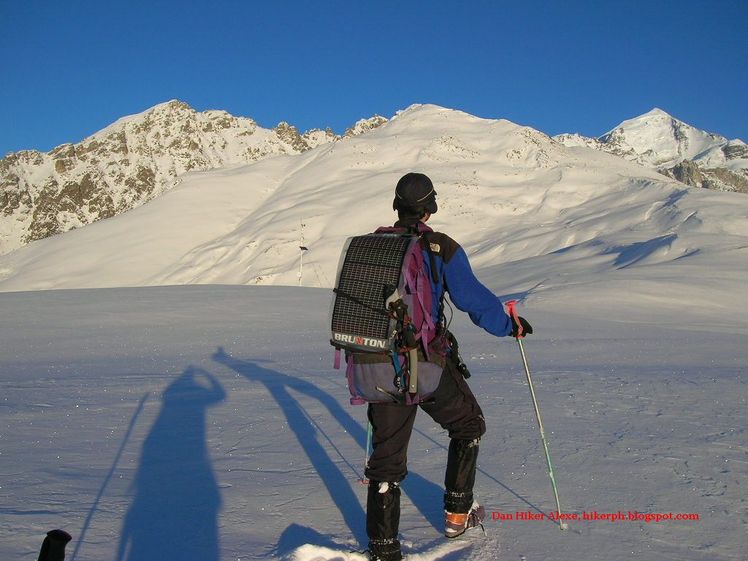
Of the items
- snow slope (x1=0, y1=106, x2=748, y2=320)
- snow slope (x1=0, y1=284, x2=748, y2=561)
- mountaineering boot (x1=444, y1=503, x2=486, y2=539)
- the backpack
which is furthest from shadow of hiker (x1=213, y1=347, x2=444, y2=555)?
snow slope (x1=0, y1=106, x2=748, y2=320)

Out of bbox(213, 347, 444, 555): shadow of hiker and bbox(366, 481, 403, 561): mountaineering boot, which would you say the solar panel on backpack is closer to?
bbox(366, 481, 403, 561): mountaineering boot

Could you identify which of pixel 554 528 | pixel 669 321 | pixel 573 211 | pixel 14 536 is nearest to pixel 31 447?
pixel 14 536

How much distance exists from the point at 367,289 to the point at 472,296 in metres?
0.51

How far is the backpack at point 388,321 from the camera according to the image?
2891mm

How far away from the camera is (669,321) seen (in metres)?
11.1

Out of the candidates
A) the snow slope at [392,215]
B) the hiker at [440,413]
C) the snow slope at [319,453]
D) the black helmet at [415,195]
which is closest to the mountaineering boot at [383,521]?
the hiker at [440,413]

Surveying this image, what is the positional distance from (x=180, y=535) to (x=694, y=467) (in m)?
3.03

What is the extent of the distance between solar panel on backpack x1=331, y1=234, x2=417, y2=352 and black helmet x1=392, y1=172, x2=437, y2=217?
22cm

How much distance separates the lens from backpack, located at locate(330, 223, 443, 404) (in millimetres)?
2891

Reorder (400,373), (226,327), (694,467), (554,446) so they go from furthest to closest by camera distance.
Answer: (226,327) < (554,446) < (694,467) < (400,373)

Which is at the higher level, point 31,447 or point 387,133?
point 387,133

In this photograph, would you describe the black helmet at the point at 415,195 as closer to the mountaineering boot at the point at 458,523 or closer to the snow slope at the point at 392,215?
the mountaineering boot at the point at 458,523

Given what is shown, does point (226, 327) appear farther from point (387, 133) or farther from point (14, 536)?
point (387, 133)

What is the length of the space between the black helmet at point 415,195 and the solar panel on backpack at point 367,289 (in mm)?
224
